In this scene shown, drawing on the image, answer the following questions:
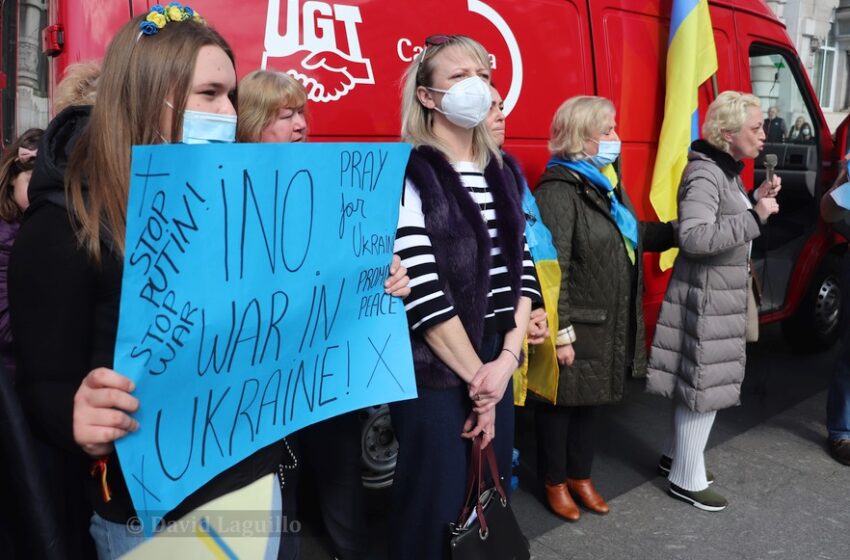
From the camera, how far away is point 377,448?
332cm

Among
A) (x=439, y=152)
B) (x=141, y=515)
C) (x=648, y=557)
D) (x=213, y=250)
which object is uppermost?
(x=439, y=152)

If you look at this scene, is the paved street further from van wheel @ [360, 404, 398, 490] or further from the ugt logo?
the ugt logo

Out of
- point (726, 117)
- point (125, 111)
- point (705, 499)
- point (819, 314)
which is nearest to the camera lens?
point (125, 111)

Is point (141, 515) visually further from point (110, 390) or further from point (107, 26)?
point (107, 26)

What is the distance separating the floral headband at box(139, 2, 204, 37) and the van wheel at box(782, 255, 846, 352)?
540 centimetres

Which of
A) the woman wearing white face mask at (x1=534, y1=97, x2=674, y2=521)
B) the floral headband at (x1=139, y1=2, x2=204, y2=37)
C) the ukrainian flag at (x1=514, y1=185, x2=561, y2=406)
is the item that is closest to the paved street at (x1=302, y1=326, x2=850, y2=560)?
the woman wearing white face mask at (x1=534, y1=97, x2=674, y2=521)

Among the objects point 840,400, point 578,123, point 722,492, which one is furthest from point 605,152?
point 840,400

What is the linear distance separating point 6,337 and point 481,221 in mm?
1518

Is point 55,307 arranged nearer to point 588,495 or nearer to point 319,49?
point 319,49

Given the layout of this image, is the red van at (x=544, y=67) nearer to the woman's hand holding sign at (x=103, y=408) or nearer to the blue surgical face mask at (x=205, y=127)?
the blue surgical face mask at (x=205, y=127)

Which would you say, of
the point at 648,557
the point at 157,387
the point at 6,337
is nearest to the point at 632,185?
the point at 648,557

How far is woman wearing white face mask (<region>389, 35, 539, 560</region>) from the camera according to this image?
191cm

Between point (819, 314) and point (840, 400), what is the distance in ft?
6.67

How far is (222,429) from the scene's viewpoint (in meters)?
1.33
